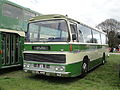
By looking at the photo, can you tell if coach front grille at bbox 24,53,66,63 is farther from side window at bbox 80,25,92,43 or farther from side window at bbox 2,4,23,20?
side window at bbox 2,4,23,20

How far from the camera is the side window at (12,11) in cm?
902

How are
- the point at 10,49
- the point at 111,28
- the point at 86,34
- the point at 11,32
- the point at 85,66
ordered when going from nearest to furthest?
the point at 85,66 < the point at 86,34 < the point at 11,32 < the point at 10,49 < the point at 111,28

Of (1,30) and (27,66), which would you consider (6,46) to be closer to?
(1,30)

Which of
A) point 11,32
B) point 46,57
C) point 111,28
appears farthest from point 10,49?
point 111,28

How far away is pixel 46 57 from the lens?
24.0ft

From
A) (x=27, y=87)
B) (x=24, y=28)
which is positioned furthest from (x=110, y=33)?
(x=27, y=87)

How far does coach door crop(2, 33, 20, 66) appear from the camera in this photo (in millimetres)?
9047

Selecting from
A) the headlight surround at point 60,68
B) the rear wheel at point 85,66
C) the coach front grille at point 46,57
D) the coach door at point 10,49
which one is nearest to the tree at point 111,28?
the rear wheel at point 85,66

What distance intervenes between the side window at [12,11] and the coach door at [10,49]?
43.0 inches

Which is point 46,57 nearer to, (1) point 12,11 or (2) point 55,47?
(2) point 55,47

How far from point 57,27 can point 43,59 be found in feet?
4.99

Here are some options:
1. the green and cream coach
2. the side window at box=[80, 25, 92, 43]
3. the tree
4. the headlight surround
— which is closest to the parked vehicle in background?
the green and cream coach

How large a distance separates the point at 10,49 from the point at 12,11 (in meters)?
2.12

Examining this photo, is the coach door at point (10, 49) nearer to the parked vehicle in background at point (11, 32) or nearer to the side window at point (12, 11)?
the parked vehicle in background at point (11, 32)
